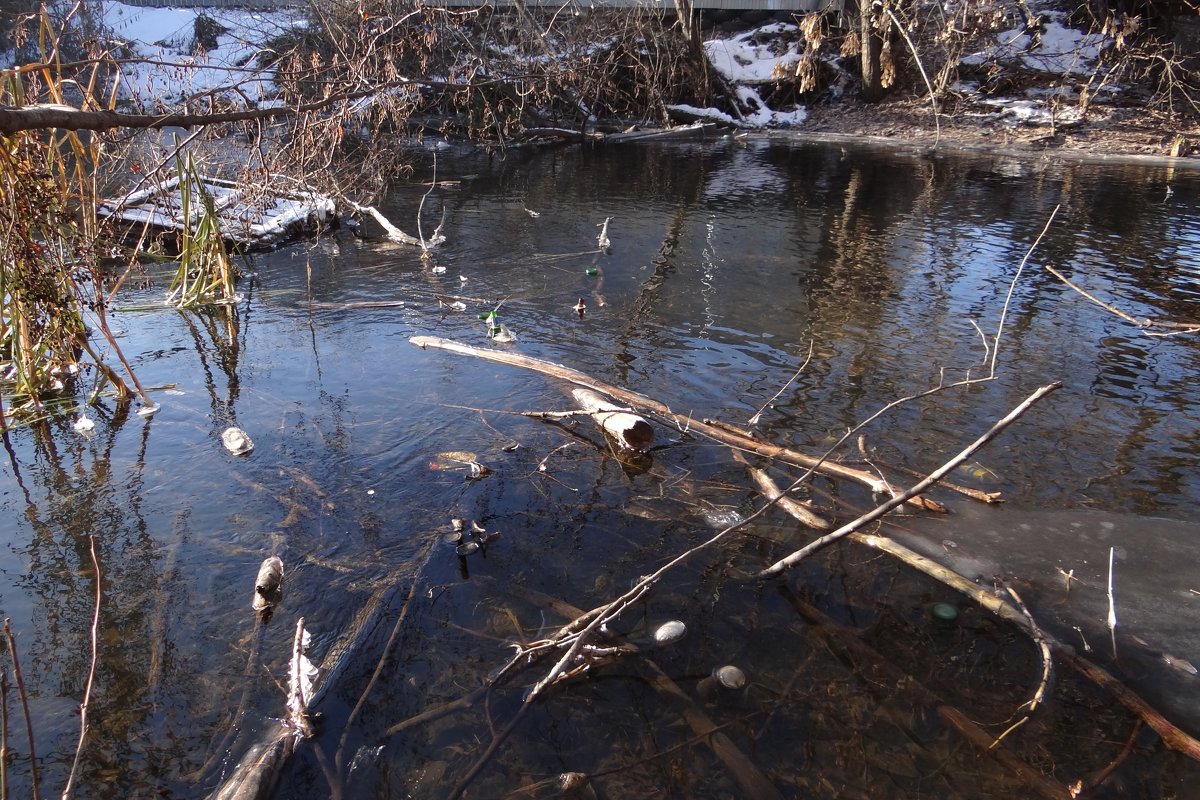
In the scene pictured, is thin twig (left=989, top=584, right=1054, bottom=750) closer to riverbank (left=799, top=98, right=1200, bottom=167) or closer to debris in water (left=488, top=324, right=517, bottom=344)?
debris in water (left=488, top=324, right=517, bottom=344)

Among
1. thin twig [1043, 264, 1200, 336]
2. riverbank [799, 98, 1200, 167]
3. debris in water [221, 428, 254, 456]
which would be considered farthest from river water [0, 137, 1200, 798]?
riverbank [799, 98, 1200, 167]

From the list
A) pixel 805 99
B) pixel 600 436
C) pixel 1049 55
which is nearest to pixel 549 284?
pixel 600 436

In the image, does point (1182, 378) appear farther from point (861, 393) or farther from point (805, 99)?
point (805, 99)

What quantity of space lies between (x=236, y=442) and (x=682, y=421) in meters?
3.19

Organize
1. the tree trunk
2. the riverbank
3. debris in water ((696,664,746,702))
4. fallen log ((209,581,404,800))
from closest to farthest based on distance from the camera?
1. fallen log ((209,581,404,800))
2. debris in water ((696,664,746,702))
3. the riverbank
4. the tree trunk

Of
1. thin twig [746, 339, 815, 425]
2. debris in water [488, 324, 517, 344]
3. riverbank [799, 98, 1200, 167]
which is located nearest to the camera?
thin twig [746, 339, 815, 425]

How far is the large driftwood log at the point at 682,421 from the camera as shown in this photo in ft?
15.9

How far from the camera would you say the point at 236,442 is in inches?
214

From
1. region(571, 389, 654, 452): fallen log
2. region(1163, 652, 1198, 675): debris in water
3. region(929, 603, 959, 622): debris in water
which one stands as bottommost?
region(1163, 652, 1198, 675): debris in water

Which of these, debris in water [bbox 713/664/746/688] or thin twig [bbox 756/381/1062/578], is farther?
debris in water [bbox 713/664/746/688]

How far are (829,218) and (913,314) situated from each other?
487cm

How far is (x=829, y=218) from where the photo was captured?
12477 mm

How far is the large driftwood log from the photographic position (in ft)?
15.9

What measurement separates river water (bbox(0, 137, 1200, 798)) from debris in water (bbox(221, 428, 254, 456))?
0.12 metres
